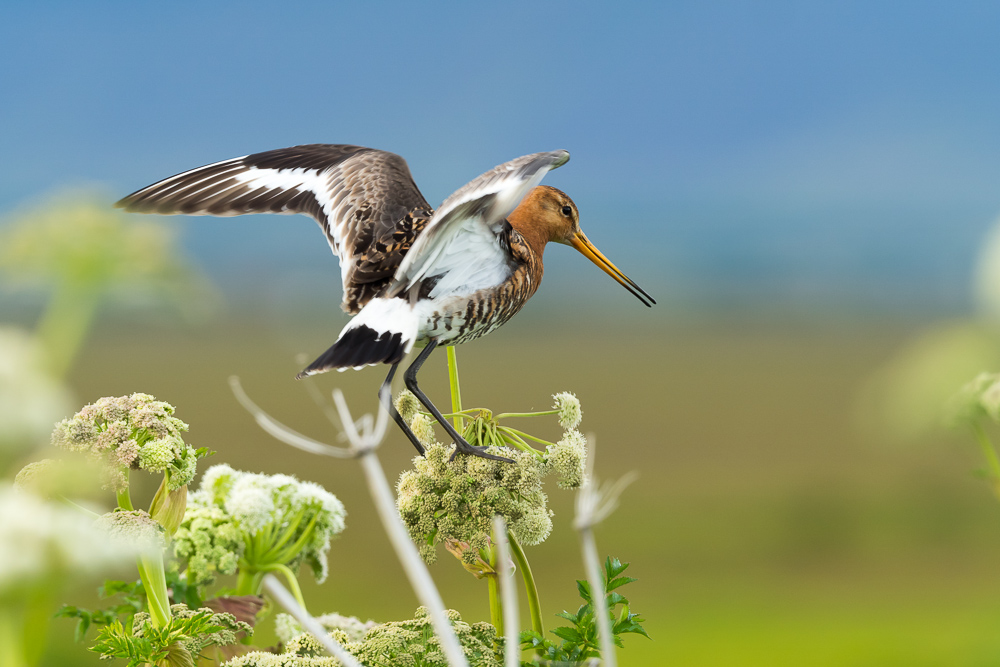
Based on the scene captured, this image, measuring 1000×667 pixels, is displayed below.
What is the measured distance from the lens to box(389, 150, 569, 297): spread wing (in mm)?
1598

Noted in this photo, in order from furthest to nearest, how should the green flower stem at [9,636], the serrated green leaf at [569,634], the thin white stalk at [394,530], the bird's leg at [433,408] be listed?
the bird's leg at [433,408]
the serrated green leaf at [569,634]
the green flower stem at [9,636]
the thin white stalk at [394,530]

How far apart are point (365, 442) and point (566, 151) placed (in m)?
0.92

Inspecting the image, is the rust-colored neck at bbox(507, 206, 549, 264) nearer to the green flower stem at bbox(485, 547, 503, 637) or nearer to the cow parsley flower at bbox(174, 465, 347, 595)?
the green flower stem at bbox(485, 547, 503, 637)

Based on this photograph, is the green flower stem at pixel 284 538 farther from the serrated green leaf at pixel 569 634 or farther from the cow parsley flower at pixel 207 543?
the serrated green leaf at pixel 569 634

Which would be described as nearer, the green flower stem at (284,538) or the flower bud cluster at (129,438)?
the flower bud cluster at (129,438)

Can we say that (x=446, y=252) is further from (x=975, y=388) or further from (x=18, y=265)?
(x=975, y=388)

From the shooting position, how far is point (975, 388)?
4.12 feet

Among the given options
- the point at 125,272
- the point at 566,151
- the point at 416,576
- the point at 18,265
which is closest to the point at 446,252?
the point at 566,151

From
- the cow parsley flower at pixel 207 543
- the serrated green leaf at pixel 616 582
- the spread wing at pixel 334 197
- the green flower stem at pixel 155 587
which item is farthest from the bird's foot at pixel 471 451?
the cow parsley flower at pixel 207 543

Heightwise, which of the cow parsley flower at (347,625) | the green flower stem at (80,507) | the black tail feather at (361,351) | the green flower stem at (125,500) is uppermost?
the black tail feather at (361,351)

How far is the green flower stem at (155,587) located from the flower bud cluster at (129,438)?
0.17 metres

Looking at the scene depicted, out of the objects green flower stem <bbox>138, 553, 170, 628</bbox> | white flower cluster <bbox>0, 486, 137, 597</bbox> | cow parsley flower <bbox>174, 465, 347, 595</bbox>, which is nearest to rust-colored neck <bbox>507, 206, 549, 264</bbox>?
cow parsley flower <bbox>174, 465, 347, 595</bbox>

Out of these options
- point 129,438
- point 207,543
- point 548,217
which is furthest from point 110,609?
point 548,217

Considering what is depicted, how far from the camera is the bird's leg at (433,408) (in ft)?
5.92
